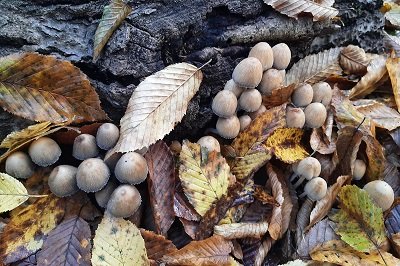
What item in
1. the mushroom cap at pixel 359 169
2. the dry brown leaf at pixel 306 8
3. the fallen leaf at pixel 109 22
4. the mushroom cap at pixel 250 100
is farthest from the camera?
the dry brown leaf at pixel 306 8

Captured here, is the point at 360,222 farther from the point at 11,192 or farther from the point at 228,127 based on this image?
the point at 11,192

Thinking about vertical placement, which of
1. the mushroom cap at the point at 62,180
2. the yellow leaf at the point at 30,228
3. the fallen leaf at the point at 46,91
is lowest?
the yellow leaf at the point at 30,228

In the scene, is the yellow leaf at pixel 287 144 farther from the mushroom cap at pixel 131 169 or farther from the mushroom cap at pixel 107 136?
the mushroom cap at pixel 107 136

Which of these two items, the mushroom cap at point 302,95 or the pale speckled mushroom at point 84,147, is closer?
the pale speckled mushroom at point 84,147

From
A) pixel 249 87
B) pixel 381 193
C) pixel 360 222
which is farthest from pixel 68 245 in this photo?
pixel 381 193

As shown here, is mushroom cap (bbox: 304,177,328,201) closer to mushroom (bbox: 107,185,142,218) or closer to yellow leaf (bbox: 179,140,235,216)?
yellow leaf (bbox: 179,140,235,216)

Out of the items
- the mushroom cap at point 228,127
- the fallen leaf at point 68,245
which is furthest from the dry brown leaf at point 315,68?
the fallen leaf at point 68,245

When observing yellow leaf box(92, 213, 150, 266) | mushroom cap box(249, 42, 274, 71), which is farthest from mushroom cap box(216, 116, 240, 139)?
yellow leaf box(92, 213, 150, 266)
